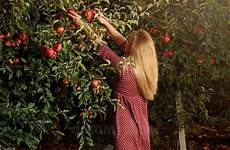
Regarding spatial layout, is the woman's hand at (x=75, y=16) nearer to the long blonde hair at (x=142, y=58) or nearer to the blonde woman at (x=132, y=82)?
the blonde woman at (x=132, y=82)

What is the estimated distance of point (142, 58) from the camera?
12.4 ft

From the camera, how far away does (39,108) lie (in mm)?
3852

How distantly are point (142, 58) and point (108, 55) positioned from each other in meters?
0.28

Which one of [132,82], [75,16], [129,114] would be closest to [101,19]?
[75,16]

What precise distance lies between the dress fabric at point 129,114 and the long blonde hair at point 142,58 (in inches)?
2.1

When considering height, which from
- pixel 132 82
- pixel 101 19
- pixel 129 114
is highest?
pixel 101 19

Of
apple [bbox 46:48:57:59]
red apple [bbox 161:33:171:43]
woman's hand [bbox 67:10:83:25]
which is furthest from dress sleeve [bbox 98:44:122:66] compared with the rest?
red apple [bbox 161:33:171:43]

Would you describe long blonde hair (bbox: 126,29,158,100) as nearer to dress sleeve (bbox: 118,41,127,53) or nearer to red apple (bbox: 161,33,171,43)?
dress sleeve (bbox: 118,41,127,53)

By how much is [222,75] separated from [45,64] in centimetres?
251

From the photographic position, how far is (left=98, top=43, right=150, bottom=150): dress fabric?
3.80 m

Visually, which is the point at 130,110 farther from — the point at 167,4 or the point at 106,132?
the point at 106,132

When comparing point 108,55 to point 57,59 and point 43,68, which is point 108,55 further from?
point 43,68

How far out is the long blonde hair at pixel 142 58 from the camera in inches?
149

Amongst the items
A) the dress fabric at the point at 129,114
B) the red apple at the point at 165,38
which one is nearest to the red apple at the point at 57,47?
the dress fabric at the point at 129,114
